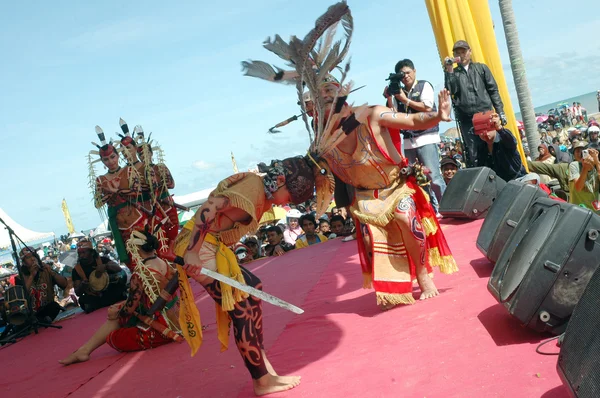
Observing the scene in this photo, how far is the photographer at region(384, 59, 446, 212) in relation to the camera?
19.8 ft

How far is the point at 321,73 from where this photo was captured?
12.5ft

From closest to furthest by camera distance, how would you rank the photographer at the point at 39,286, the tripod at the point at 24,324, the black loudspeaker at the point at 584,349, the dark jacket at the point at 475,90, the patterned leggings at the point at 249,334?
1. the black loudspeaker at the point at 584,349
2. the patterned leggings at the point at 249,334
3. the dark jacket at the point at 475,90
4. the tripod at the point at 24,324
5. the photographer at the point at 39,286

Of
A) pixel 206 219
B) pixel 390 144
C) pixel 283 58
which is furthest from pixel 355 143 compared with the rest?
pixel 206 219

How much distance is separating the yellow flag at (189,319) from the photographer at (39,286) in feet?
19.1

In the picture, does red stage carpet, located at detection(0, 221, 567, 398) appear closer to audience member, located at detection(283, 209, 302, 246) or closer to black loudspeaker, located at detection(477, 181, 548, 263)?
black loudspeaker, located at detection(477, 181, 548, 263)

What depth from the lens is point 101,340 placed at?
5645 millimetres

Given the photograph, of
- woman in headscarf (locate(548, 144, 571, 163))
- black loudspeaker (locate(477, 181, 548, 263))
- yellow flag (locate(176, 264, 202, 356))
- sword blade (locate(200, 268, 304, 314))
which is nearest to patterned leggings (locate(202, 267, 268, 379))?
sword blade (locate(200, 268, 304, 314))

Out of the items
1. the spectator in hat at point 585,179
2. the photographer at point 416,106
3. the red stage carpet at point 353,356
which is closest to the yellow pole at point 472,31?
the photographer at point 416,106

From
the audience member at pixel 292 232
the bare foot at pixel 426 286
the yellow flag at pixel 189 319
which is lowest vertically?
the audience member at pixel 292 232

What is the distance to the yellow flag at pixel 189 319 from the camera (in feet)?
12.1

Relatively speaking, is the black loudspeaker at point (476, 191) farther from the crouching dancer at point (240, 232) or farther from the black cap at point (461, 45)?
the crouching dancer at point (240, 232)

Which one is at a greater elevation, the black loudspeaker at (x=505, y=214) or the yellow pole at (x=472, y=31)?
the yellow pole at (x=472, y=31)

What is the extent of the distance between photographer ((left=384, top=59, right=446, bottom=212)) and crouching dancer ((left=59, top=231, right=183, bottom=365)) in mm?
2623

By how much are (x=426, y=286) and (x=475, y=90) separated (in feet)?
11.5
